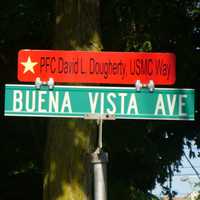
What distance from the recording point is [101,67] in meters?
4.53

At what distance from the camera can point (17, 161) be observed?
12.4 meters

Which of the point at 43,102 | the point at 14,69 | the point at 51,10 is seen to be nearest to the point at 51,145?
the point at 43,102

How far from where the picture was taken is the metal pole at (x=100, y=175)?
13.7 feet

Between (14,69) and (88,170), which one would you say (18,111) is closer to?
(88,170)

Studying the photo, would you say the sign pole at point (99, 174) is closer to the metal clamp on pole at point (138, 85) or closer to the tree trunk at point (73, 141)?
the metal clamp on pole at point (138, 85)

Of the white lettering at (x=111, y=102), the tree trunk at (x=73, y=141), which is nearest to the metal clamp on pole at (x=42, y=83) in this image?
A: the white lettering at (x=111, y=102)

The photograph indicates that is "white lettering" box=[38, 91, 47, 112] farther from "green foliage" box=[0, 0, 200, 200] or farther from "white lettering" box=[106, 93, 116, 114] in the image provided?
"green foliage" box=[0, 0, 200, 200]

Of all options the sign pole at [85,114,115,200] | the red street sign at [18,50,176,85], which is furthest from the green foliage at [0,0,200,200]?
the sign pole at [85,114,115,200]

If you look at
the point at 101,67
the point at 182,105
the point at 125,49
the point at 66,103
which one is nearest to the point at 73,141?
the point at 66,103

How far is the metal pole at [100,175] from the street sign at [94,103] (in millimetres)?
324

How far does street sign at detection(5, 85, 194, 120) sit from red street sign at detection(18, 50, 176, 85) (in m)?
0.07

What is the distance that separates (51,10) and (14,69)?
151 cm

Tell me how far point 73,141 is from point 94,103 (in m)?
1.00

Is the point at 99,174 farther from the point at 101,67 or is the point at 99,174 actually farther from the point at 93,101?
the point at 101,67
